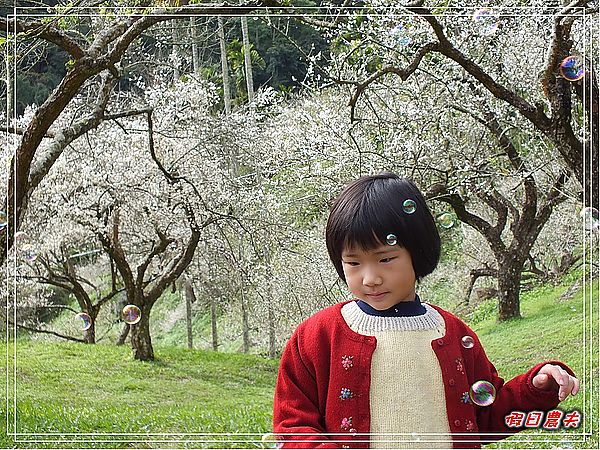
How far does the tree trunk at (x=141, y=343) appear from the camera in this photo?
3500mm

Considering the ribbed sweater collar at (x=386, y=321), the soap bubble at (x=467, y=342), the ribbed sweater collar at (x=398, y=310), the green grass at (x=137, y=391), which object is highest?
the ribbed sweater collar at (x=398, y=310)

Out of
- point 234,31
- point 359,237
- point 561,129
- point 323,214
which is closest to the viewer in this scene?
point 359,237

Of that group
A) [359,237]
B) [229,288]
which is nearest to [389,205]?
[359,237]

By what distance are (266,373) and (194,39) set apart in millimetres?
1500

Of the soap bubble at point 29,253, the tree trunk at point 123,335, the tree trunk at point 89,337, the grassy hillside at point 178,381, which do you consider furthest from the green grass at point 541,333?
the soap bubble at point 29,253

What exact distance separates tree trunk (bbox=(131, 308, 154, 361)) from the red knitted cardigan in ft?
7.83

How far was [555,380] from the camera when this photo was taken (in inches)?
46.8

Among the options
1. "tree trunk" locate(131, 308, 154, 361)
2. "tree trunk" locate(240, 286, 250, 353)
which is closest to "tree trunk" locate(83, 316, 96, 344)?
"tree trunk" locate(131, 308, 154, 361)

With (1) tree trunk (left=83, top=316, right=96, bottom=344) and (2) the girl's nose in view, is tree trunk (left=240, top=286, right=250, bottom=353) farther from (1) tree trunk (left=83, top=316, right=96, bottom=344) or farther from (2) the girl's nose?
(2) the girl's nose

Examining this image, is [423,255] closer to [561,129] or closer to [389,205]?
[389,205]

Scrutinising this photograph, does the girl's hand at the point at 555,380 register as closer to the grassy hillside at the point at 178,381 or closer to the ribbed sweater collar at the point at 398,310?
the ribbed sweater collar at the point at 398,310

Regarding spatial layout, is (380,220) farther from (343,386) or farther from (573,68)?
(573,68)

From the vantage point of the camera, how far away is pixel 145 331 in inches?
139

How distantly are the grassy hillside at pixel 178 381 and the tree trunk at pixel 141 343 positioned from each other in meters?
0.04
